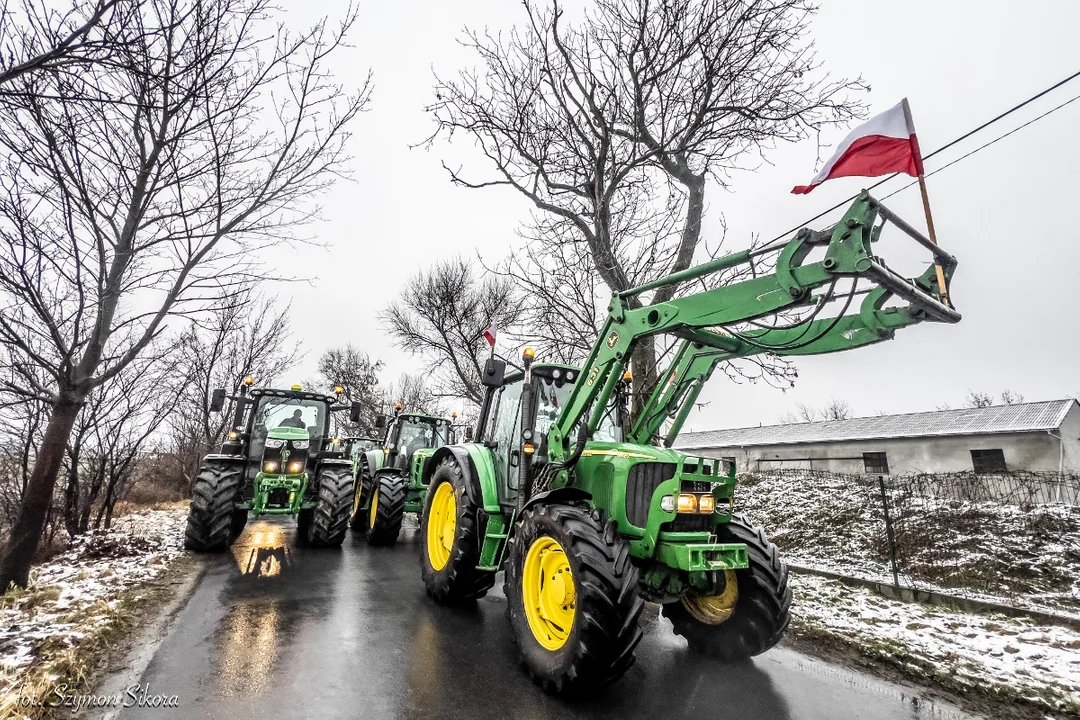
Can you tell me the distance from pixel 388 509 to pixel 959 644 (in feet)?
23.8

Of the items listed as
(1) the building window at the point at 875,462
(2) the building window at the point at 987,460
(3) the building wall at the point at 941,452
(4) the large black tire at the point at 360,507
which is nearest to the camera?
(4) the large black tire at the point at 360,507

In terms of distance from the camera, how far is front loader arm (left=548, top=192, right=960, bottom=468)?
2822mm

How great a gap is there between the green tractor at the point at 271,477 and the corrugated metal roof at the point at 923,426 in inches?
755

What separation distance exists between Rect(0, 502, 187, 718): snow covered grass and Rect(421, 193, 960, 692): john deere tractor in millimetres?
2678

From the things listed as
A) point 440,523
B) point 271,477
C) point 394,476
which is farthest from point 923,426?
point 271,477

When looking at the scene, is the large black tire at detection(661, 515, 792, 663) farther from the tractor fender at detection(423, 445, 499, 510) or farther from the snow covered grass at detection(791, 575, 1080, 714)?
the tractor fender at detection(423, 445, 499, 510)

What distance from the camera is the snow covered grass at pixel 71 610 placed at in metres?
2.96

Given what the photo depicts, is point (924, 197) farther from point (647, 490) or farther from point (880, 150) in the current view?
point (647, 490)

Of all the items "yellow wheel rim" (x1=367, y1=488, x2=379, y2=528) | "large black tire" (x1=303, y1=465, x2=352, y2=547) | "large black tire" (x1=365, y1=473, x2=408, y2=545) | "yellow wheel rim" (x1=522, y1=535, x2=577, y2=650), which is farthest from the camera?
"yellow wheel rim" (x1=367, y1=488, x2=379, y2=528)

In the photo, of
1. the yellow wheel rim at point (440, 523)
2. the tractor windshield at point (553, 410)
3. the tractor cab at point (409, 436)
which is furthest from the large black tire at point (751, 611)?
the tractor cab at point (409, 436)

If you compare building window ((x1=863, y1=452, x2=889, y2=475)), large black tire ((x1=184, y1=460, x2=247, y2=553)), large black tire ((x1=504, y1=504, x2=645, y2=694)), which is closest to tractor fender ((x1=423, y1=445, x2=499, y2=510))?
large black tire ((x1=504, y1=504, x2=645, y2=694))

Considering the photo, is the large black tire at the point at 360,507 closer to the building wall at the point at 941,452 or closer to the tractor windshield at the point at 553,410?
the tractor windshield at the point at 553,410

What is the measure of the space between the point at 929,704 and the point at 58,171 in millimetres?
7596

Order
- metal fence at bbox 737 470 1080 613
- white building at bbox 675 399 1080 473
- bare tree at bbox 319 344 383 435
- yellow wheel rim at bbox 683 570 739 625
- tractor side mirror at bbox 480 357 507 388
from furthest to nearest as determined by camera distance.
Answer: bare tree at bbox 319 344 383 435
white building at bbox 675 399 1080 473
metal fence at bbox 737 470 1080 613
tractor side mirror at bbox 480 357 507 388
yellow wheel rim at bbox 683 570 739 625
